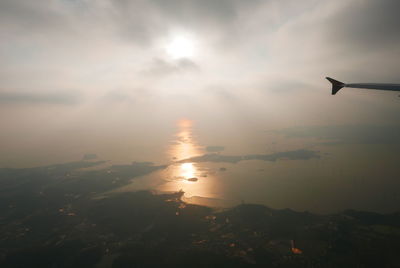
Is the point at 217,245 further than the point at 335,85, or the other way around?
the point at 217,245

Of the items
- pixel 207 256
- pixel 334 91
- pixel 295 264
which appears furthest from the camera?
pixel 207 256

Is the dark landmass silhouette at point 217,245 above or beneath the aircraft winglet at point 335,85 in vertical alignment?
beneath

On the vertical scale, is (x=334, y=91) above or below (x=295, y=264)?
above

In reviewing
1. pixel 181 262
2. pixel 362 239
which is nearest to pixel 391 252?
pixel 362 239

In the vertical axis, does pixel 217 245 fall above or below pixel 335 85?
below

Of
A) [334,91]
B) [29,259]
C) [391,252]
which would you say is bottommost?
[391,252]

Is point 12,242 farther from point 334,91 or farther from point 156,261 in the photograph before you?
point 334,91

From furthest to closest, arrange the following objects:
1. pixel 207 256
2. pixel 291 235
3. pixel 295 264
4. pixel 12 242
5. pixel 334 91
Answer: pixel 12 242
pixel 291 235
pixel 207 256
pixel 295 264
pixel 334 91

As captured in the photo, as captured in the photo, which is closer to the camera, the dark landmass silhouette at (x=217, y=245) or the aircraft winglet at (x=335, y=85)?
the aircraft winglet at (x=335, y=85)

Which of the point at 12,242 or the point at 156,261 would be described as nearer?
the point at 156,261

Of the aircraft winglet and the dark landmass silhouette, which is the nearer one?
the aircraft winglet

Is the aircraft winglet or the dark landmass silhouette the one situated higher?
the aircraft winglet
